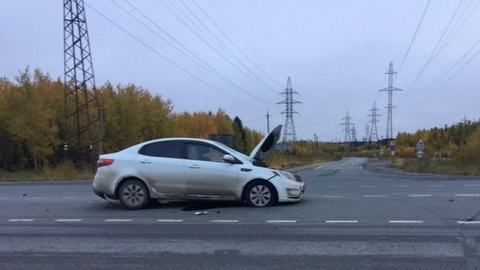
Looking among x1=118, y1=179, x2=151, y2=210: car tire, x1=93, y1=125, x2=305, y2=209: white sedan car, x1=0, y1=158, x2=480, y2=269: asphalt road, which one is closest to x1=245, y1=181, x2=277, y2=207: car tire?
x1=93, y1=125, x2=305, y2=209: white sedan car

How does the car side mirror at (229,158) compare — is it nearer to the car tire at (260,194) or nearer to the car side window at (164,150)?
the car tire at (260,194)

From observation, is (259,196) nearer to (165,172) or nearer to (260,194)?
(260,194)

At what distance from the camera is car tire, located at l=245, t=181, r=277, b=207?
12.1 meters

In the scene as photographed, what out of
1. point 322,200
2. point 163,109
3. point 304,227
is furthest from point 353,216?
point 163,109

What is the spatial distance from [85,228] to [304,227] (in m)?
3.83

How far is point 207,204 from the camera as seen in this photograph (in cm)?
1301

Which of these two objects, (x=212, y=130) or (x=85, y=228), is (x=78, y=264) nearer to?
(x=85, y=228)

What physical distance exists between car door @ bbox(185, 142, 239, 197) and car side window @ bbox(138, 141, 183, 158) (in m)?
0.34

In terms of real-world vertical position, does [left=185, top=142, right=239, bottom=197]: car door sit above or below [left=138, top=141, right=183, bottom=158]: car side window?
below

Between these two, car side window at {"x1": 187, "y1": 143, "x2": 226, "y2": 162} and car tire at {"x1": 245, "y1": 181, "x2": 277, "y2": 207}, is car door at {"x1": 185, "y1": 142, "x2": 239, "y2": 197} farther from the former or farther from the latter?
car tire at {"x1": 245, "y1": 181, "x2": 277, "y2": 207}

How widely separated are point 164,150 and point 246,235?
397 centimetres

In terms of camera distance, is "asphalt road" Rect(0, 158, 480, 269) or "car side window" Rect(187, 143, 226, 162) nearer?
"asphalt road" Rect(0, 158, 480, 269)

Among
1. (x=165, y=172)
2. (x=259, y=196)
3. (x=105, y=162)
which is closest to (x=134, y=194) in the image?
(x=165, y=172)

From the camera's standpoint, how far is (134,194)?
12.2 meters
